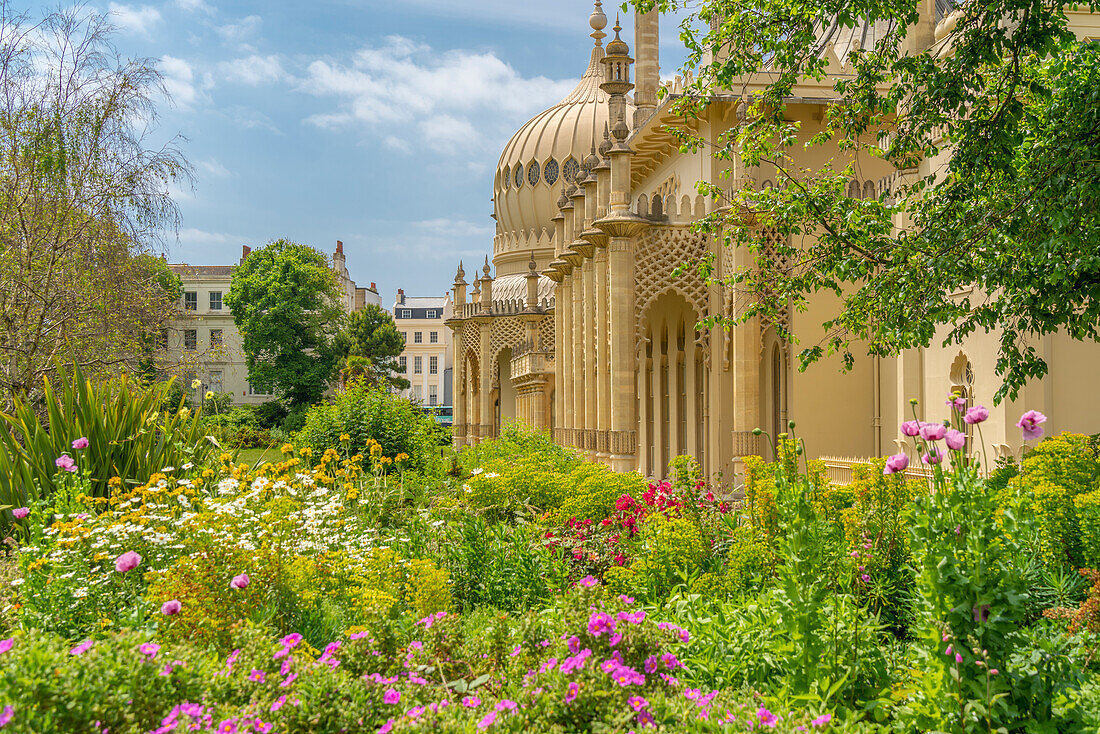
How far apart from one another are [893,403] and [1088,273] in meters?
8.42

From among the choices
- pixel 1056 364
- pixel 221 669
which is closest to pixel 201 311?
pixel 1056 364

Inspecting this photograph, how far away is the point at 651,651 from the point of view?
3.78 m

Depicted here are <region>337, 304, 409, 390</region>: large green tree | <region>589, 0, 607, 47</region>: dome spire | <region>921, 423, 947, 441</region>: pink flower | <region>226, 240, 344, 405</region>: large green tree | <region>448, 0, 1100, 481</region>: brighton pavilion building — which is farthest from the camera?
<region>337, 304, 409, 390</region>: large green tree

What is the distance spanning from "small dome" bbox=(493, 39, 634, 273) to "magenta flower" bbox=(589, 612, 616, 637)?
32.4 m

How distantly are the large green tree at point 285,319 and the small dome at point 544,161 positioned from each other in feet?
38.6

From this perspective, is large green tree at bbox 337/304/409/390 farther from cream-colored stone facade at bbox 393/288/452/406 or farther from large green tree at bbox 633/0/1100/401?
large green tree at bbox 633/0/1100/401

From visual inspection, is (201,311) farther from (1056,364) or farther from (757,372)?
(1056,364)

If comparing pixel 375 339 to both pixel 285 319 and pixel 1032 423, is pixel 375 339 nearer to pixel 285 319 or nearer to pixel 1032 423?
pixel 285 319

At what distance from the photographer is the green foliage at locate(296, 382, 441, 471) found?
13.6 metres

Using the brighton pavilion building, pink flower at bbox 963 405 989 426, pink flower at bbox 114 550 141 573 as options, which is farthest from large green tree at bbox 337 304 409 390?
pink flower at bbox 963 405 989 426

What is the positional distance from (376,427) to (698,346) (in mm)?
8103

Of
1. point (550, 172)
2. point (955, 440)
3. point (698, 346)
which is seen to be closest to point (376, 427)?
point (698, 346)

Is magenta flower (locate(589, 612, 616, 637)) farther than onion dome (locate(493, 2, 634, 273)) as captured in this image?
No

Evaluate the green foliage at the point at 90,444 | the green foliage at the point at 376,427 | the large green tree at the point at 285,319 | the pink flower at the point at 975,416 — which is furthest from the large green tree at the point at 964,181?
the large green tree at the point at 285,319
